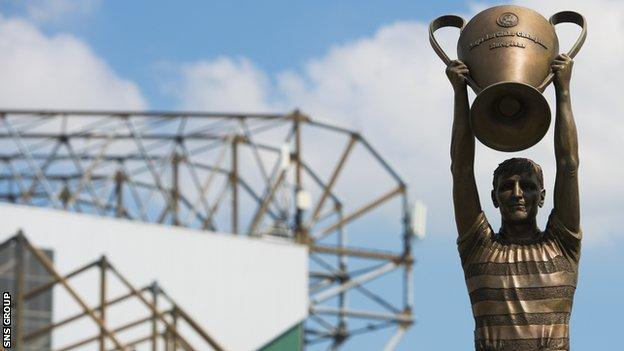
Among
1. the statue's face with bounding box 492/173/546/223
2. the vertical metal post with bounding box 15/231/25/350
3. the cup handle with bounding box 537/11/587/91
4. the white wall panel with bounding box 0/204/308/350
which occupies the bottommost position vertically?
the statue's face with bounding box 492/173/546/223

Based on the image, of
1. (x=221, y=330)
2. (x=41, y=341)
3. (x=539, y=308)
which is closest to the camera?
(x=539, y=308)

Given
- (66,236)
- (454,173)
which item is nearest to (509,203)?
(454,173)

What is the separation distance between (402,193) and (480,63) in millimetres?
42004

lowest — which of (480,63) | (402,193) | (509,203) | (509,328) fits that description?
(509,328)

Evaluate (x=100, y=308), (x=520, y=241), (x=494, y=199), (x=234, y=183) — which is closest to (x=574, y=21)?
(x=494, y=199)

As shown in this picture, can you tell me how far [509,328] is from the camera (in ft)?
38.5

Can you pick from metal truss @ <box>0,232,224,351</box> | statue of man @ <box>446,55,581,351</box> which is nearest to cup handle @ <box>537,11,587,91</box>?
statue of man @ <box>446,55,581,351</box>

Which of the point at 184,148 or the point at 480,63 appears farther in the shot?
the point at 184,148

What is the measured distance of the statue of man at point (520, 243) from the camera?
1173 cm

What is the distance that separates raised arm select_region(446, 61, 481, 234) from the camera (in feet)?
39.7

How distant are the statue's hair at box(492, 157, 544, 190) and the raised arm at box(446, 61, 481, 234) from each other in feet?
0.67

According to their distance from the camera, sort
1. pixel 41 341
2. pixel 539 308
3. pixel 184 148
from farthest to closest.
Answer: pixel 184 148, pixel 41 341, pixel 539 308

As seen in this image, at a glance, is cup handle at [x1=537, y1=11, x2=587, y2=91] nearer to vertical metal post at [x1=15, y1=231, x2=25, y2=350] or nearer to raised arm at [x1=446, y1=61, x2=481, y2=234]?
raised arm at [x1=446, y1=61, x2=481, y2=234]

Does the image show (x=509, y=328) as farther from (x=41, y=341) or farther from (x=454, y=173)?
(x=41, y=341)
